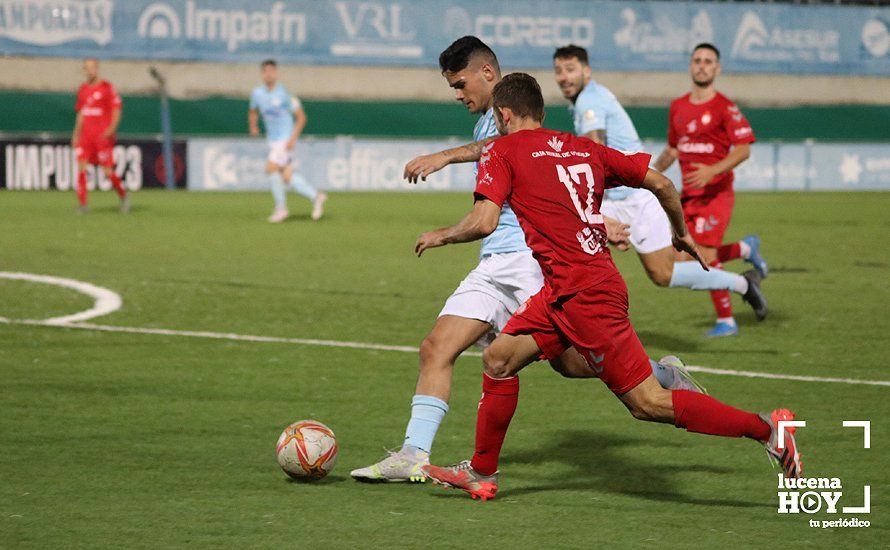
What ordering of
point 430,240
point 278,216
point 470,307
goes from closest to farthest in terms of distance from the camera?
point 430,240
point 470,307
point 278,216

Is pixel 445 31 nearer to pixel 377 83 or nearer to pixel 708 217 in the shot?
pixel 377 83

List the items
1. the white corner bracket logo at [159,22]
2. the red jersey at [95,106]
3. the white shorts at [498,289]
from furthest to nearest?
the white corner bracket logo at [159,22], the red jersey at [95,106], the white shorts at [498,289]

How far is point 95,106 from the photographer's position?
21.7m

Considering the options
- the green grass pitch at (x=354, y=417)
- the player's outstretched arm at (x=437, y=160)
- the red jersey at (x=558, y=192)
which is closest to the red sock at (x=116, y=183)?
the green grass pitch at (x=354, y=417)

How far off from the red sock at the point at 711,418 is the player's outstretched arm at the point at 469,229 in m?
0.99

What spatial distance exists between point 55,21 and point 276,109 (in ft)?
47.2

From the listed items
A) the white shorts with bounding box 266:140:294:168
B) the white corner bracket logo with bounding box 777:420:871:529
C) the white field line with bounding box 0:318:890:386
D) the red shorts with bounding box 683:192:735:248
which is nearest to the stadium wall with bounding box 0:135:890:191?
the white shorts with bounding box 266:140:294:168

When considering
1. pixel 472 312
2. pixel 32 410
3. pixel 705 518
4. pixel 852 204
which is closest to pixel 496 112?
pixel 472 312

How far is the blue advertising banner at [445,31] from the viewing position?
3362cm

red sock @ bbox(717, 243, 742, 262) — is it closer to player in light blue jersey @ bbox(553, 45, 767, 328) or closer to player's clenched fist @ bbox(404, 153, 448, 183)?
→ player in light blue jersey @ bbox(553, 45, 767, 328)

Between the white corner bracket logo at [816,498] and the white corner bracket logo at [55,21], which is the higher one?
the white corner bracket logo at [55,21]

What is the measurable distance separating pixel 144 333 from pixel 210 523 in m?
5.09

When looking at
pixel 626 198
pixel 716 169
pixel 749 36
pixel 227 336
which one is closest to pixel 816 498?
pixel 626 198

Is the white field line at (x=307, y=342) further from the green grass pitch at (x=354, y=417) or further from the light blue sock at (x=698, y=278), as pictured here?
the light blue sock at (x=698, y=278)
